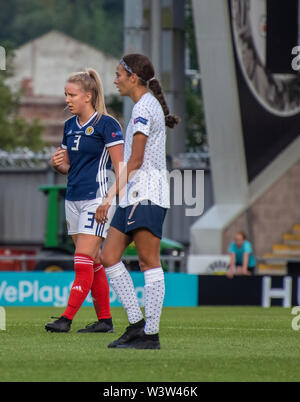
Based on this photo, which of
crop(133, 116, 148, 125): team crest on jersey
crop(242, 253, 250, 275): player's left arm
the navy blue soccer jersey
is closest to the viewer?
crop(133, 116, 148, 125): team crest on jersey

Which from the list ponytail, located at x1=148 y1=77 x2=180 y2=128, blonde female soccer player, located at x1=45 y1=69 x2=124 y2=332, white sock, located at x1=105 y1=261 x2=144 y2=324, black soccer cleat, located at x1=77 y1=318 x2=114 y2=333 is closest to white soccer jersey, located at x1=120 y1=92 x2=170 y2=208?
ponytail, located at x1=148 y1=77 x2=180 y2=128

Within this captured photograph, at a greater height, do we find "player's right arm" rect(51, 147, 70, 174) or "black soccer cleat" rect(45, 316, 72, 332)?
"player's right arm" rect(51, 147, 70, 174)

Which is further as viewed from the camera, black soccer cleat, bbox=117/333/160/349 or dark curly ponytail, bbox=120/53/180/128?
dark curly ponytail, bbox=120/53/180/128

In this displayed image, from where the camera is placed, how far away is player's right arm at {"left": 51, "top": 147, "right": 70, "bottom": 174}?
32.7ft

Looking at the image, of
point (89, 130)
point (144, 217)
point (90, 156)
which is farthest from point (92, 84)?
point (144, 217)

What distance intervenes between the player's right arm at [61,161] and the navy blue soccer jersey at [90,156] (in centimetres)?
6

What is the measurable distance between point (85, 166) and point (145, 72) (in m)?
1.51

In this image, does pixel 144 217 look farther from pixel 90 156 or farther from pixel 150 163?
pixel 90 156

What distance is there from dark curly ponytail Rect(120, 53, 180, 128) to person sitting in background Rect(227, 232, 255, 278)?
1443 cm

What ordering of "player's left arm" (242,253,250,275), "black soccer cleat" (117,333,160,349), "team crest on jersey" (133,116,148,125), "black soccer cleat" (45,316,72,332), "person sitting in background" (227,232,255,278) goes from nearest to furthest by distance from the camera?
"team crest on jersey" (133,116,148,125) → "black soccer cleat" (117,333,160,349) → "black soccer cleat" (45,316,72,332) → "player's left arm" (242,253,250,275) → "person sitting in background" (227,232,255,278)

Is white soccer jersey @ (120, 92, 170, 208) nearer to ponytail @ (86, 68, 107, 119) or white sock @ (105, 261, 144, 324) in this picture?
white sock @ (105, 261, 144, 324)

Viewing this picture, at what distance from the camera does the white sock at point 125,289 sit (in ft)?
28.8

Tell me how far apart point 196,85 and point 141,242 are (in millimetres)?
53420
